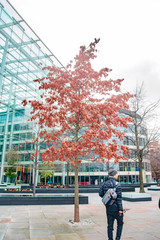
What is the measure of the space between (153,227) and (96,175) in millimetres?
39462

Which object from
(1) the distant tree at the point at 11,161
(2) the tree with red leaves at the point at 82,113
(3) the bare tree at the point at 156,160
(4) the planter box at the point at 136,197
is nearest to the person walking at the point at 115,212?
(2) the tree with red leaves at the point at 82,113

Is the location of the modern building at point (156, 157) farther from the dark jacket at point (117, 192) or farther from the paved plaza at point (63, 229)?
the dark jacket at point (117, 192)

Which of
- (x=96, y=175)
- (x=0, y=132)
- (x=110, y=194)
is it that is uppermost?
(x=0, y=132)

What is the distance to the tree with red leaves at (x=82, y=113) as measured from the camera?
626cm

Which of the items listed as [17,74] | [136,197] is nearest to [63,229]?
[136,197]

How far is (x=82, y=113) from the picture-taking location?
256 inches

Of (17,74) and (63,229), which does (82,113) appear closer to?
(63,229)

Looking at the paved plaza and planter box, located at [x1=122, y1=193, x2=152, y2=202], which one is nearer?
the paved plaza

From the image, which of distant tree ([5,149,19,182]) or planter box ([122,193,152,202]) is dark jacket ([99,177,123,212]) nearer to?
planter box ([122,193,152,202])

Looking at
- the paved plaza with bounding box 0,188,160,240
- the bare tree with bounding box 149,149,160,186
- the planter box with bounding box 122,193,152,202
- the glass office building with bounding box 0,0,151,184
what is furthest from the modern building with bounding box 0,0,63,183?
the bare tree with bounding box 149,149,160,186

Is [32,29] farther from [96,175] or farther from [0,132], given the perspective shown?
[96,175]

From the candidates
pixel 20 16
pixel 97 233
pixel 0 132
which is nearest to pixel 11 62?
pixel 20 16

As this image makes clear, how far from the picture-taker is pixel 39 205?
1036 cm

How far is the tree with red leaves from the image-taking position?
6.26m
